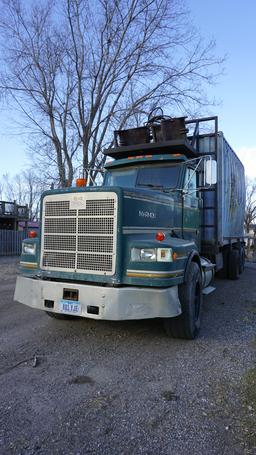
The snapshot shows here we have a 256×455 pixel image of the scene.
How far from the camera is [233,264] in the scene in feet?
38.0

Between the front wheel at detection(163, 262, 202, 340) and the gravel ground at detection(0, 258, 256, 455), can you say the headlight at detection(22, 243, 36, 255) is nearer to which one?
the gravel ground at detection(0, 258, 256, 455)

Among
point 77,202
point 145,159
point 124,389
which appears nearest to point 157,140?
point 145,159

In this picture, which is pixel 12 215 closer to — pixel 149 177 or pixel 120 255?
pixel 149 177

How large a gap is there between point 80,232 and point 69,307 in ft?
3.19

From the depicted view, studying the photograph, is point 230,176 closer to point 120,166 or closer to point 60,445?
point 120,166

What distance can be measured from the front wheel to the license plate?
127 cm

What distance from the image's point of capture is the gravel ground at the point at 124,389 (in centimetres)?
279

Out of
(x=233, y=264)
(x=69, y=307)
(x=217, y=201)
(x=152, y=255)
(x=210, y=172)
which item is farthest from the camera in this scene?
(x=233, y=264)

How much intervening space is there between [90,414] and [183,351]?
6.29 feet

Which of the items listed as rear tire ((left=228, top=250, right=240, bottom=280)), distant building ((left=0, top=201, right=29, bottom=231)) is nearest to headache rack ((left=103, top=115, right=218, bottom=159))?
rear tire ((left=228, top=250, right=240, bottom=280))

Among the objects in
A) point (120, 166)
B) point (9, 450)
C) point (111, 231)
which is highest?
point (120, 166)

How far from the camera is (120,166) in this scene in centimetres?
694

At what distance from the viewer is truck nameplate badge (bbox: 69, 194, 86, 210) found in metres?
4.74

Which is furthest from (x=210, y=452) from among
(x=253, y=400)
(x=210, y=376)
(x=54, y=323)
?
(x=54, y=323)
